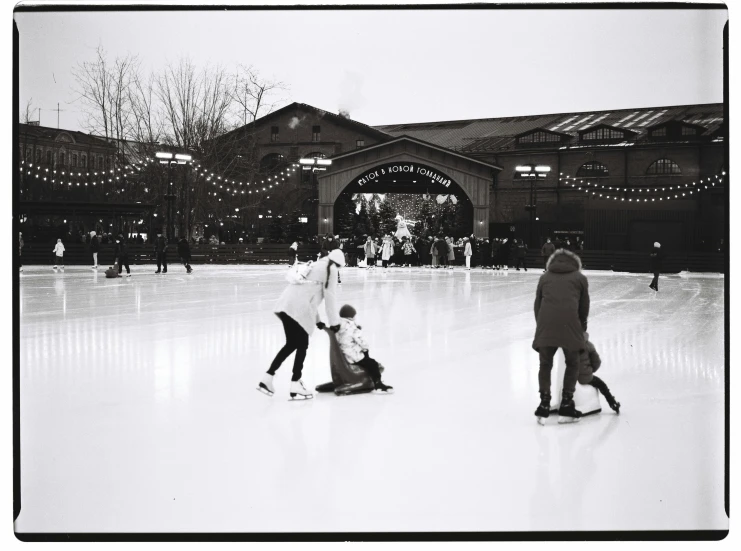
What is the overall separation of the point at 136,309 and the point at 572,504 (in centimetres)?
1084

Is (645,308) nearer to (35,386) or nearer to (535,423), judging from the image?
(535,423)

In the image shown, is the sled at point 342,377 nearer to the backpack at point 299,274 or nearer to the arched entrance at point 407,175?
the backpack at point 299,274

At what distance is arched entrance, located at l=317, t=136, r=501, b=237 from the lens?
31.4 meters

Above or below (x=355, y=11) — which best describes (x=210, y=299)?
below

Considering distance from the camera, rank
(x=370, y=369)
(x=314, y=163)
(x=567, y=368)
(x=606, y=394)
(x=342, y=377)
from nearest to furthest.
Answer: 1. (x=567, y=368)
2. (x=606, y=394)
3. (x=342, y=377)
4. (x=370, y=369)
5. (x=314, y=163)

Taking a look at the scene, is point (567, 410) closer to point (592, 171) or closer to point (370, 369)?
point (370, 369)

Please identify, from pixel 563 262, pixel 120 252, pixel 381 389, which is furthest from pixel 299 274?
pixel 120 252

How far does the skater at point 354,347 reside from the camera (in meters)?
6.57

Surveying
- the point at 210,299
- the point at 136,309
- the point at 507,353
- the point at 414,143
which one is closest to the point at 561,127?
the point at 414,143

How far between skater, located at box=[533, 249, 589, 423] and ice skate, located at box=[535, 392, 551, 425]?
27 centimetres

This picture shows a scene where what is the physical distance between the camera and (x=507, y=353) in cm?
877

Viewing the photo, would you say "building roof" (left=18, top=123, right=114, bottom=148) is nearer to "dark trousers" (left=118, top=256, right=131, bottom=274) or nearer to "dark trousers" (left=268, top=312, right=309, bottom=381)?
"dark trousers" (left=268, top=312, right=309, bottom=381)

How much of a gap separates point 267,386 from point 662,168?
2930cm

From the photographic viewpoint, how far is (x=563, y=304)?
17.3ft
